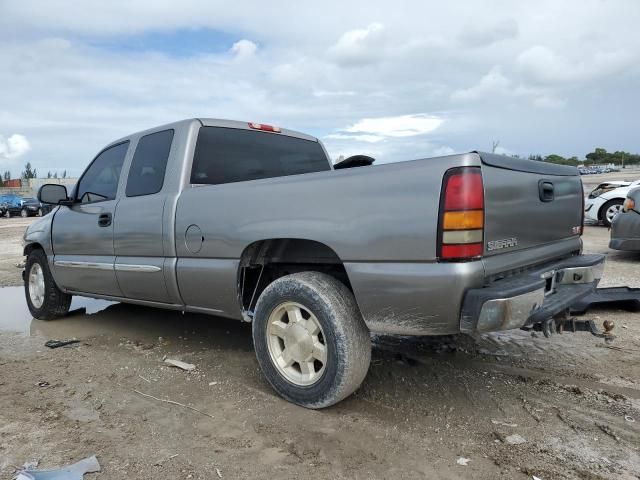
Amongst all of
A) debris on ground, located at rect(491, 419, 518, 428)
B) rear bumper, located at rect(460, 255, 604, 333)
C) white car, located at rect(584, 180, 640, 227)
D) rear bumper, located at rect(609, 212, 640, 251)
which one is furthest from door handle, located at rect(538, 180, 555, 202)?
white car, located at rect(584, 180, 640, 227)

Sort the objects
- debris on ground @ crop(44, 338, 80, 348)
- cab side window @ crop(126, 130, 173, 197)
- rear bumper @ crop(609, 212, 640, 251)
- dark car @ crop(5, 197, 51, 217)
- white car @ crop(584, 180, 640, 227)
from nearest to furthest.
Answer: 1. cab side window @ crop(126, 130, 173, 197)
2. debris on ground @ crop(44, 338, 80, 348)
3. rear bumper @ crop(609, 212, 640, 251)
4. white car @ crop(584, 180, 640, 227)
5. dark car @ crop(5, 197, 51, 217)

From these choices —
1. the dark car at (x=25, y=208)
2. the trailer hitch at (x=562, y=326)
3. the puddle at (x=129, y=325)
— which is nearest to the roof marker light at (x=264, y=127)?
the puddle at (x=129, y=325)

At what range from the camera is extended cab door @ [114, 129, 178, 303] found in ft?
13.2

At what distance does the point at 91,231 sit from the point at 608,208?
12.6 meters

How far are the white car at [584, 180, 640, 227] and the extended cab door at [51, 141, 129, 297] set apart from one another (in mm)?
11659

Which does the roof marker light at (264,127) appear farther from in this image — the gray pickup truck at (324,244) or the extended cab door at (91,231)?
the extended cab door at (91,231)

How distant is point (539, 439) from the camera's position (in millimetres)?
2766

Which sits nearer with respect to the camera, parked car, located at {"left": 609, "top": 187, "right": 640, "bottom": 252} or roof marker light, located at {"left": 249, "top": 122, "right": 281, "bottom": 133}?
roof marker light, located at {"left": 249, "top": 122, "right": 281, "bottom": 133}

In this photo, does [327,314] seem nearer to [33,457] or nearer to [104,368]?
[33,457]

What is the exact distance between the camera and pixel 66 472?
255 centimetres

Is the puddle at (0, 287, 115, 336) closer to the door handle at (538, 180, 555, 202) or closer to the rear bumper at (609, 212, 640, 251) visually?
the door handle at (538, 180, 555, 202)

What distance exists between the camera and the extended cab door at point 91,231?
461cm

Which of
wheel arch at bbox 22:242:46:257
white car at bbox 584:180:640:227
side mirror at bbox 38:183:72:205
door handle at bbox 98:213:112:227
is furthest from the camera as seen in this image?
white car at bbox 584:180:640:227

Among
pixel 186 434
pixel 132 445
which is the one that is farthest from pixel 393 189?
pixel 132 445
